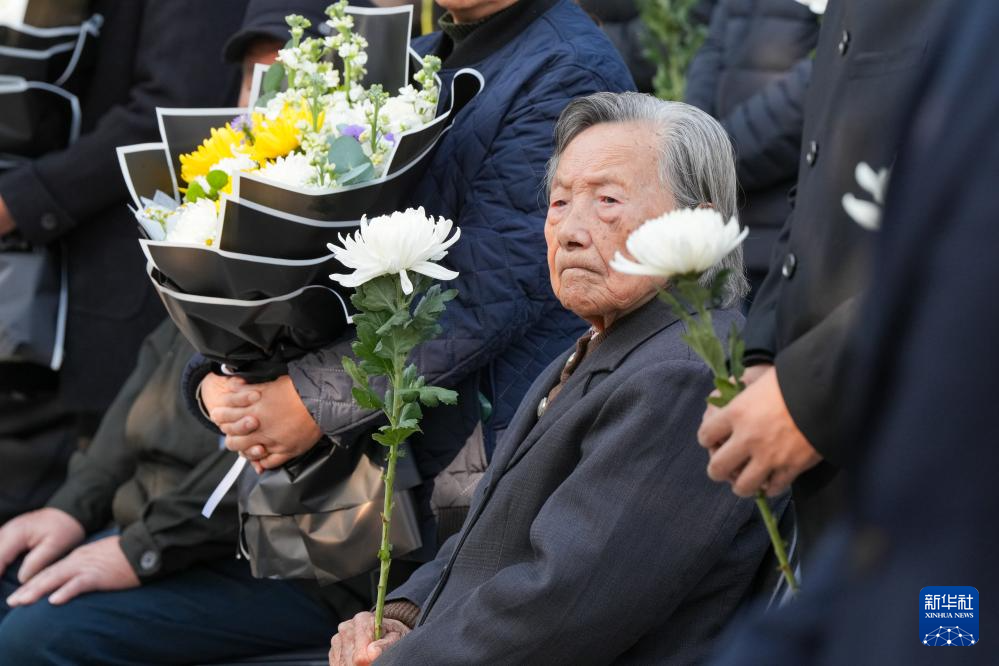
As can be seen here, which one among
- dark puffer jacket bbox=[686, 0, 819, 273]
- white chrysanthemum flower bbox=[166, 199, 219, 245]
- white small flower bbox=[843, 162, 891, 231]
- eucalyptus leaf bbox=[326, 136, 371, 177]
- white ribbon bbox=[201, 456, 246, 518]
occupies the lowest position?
white ribbon bbox=[201, 456, 246, 518]

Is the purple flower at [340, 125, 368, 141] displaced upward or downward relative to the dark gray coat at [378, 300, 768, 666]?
upward

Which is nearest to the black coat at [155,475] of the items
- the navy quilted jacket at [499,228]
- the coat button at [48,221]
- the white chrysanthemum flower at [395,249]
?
the coat button at [48,221]

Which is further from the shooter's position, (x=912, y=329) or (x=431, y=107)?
(x=431, y=107)

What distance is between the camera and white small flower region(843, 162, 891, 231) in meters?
1.41

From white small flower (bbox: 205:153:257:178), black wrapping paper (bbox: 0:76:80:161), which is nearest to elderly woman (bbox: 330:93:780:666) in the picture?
white small flower (bbox: 205:153:257:178)

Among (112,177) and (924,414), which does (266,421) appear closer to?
(112,177)

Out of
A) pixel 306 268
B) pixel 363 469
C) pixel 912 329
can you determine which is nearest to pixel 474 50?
pixel 306 268

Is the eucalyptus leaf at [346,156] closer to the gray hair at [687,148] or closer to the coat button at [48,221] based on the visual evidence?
the gray hair at [687,148]

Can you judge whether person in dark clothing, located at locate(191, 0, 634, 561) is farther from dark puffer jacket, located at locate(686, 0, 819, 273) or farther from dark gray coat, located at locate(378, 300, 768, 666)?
dark puffer jacket, located at locate(686, 0, 819, 273)

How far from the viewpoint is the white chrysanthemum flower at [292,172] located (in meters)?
2.64

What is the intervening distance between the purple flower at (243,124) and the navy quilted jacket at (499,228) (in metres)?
0.38

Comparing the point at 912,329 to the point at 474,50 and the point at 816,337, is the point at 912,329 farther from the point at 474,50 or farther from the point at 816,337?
the point at 474,50

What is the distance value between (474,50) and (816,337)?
1.73 meters

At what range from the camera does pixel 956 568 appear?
1.00 m
